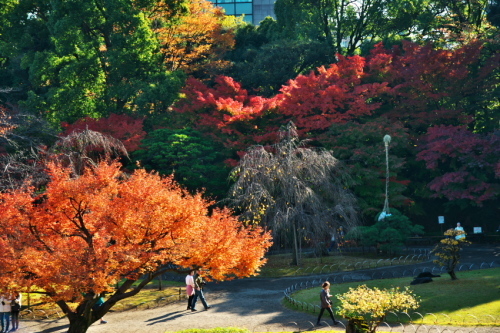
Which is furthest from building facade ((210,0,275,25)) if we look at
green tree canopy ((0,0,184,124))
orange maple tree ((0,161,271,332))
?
orange maple tree ((0,161,271,332))

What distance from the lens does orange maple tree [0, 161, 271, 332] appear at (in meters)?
16.0

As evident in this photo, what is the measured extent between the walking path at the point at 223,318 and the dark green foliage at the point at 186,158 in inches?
465

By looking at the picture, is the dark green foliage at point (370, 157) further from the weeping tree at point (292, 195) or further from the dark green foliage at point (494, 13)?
the dark green foliage at point (494, 13)

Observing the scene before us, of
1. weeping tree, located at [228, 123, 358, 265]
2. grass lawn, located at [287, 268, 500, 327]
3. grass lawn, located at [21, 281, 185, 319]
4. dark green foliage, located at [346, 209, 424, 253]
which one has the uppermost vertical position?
weeping tree, located at [228, 123, 358, 265]

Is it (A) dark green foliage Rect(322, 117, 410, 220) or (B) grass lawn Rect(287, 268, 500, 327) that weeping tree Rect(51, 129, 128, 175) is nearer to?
(B) grass lawn Rect(287, 268, 500, 327)

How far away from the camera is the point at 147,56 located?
4275cm

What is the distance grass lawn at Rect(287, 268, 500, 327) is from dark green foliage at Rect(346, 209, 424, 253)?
678cm

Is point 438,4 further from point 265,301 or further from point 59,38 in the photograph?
point 265,301

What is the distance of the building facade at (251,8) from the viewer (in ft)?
292

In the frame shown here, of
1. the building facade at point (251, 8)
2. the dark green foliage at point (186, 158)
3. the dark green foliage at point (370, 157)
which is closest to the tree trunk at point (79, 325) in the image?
the dark green foliage at point (186, 158)

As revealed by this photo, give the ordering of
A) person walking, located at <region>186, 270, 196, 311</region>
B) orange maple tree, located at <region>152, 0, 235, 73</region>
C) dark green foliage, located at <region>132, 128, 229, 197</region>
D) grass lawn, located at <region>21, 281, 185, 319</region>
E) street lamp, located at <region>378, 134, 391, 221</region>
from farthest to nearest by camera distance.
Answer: orange maple tree, located at <region>152, 0, 235, 73</region> < dark green foliage, located at <region>132, 128, 229, 197</region> < street lamp, located at <region>378, 134, 391, 221</region> < grass lawn, located at <region>21, 281, 185, 319</region> < person walking, located at <region>186, 270, 196, 311</region>

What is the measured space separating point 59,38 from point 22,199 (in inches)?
1040

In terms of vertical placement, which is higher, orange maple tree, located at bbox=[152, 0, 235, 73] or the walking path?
orange maple tree, located at bbox=[152, 0, 235, 73]

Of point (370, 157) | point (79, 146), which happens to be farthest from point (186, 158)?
point (370, 157)
